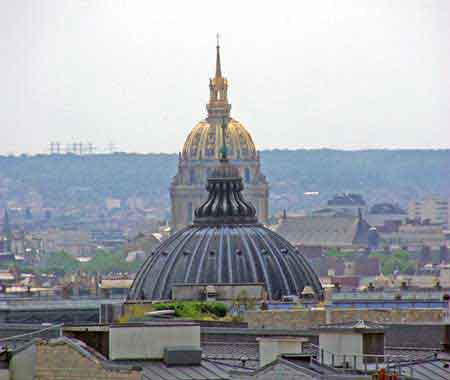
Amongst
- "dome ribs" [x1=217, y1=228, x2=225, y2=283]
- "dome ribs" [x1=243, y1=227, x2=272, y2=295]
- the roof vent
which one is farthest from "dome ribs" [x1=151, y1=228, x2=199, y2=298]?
the roof vent

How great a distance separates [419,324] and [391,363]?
10.1 metres

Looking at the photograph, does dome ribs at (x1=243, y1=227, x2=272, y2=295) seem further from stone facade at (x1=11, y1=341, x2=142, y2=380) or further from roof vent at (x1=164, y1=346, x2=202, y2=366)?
stone facade at (x1=11, y1=341, x2=142, y2=380)

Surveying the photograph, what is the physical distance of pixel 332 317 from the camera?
51.9 meters

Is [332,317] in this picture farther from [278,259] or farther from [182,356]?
[278,259]

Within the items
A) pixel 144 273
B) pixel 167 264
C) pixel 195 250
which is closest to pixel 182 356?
pixel 195 250

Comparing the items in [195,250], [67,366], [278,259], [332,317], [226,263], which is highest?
[195,250]

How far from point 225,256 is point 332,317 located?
3342 cm

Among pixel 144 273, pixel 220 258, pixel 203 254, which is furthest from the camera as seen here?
pixel 144 273

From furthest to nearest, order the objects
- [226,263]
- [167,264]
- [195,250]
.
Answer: [167,264], [195,250], [226,263]

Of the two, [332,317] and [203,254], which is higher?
[203,254]

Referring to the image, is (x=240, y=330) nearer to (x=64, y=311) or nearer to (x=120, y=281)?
(x=64, y=311)

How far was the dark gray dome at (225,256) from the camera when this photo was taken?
83.8m

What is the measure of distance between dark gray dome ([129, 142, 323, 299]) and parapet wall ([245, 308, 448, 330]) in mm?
28099

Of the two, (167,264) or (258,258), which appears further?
(167,264)
